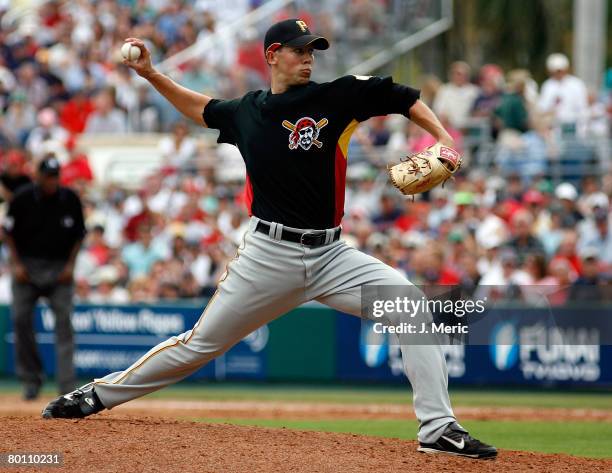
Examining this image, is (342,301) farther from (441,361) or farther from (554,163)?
(554,163)

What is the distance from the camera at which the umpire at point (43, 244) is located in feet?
36.8

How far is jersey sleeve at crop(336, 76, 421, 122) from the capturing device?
6191mm

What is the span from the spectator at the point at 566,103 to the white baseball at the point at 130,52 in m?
10.4

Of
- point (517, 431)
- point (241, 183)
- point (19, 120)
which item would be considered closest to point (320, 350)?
point (241, 183)

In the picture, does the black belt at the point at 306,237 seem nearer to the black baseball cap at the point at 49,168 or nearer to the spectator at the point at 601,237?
the black baseball cap at the point at 49,168

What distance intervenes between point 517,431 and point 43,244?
5.03 meters

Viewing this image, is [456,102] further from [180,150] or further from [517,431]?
[517,431]

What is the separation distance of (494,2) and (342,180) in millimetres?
19205

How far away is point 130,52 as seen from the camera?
6562 mm

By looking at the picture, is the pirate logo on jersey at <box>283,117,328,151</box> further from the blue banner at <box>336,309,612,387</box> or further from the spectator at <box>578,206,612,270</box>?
the spectator at <box>578,206,612,270</box>

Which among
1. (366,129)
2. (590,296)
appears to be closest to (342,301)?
(590,296)

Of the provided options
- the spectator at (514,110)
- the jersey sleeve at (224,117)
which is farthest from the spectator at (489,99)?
the jersey sleeve at (224,117)

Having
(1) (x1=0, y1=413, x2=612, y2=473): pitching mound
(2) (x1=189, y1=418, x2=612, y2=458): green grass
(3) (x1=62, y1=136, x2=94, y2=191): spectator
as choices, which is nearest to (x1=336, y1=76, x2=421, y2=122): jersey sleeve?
(1) (x1=0, y1=413, x2=612, y2=473): pitching mound

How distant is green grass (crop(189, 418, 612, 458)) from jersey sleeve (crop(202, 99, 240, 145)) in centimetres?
278
